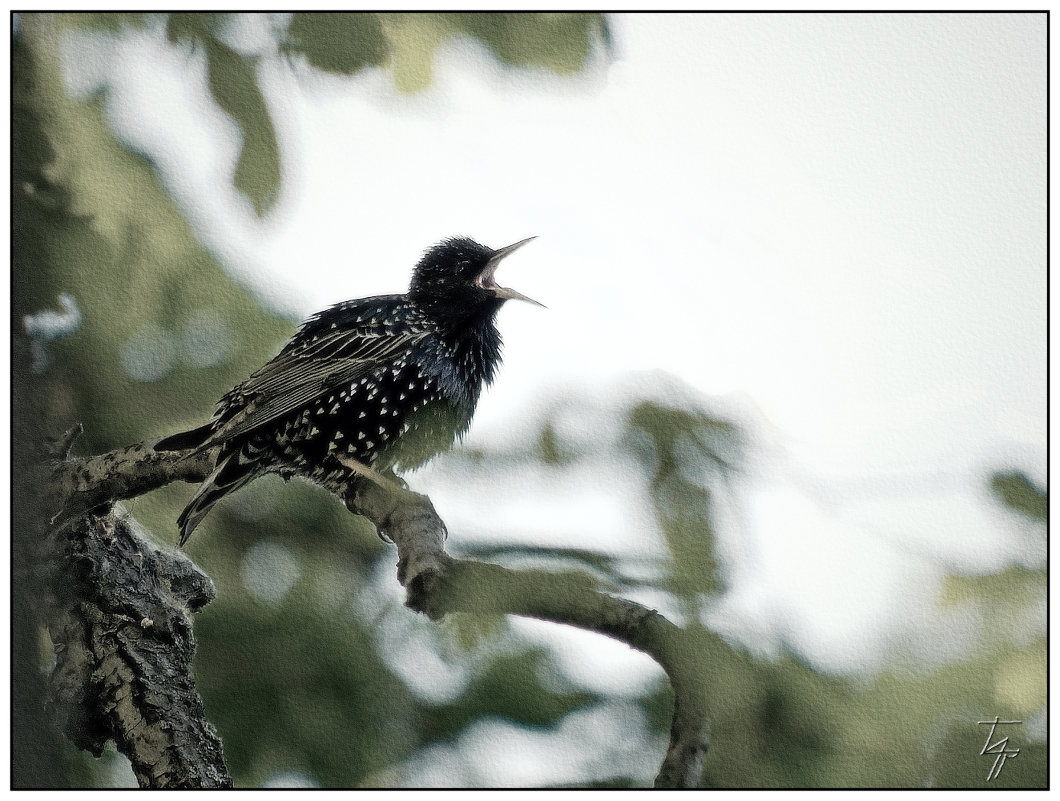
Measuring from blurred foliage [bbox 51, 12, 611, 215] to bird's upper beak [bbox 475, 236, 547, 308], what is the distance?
41 centimetres

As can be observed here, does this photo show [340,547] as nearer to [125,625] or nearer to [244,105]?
[125,625]

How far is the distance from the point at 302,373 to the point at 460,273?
41 centimetres

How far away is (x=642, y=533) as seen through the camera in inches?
79.8

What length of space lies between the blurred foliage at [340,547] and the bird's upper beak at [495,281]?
32 cm

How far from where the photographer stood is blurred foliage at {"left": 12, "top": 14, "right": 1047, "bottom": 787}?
6.40ft

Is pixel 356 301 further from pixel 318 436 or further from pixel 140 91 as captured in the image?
pixel 140 91

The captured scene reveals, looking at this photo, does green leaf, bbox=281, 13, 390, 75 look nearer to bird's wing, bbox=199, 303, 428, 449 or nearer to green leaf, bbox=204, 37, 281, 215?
green leaf, bbox=204, 37, 281, 215

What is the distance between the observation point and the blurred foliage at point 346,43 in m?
2.14

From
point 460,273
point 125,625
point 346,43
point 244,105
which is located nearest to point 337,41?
point 346,43

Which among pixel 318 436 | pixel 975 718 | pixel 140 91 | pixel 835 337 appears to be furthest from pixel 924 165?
pixel 140 91

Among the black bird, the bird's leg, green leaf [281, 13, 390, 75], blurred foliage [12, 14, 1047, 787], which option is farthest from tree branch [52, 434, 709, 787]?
green leaf [281, 13, 390, 75]

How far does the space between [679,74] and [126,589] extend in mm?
1616

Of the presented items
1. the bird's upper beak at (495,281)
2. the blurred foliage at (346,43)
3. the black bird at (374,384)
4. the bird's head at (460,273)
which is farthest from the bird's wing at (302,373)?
the blurred foliage at (346,43)

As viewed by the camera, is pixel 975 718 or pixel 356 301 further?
pixel 356 301
